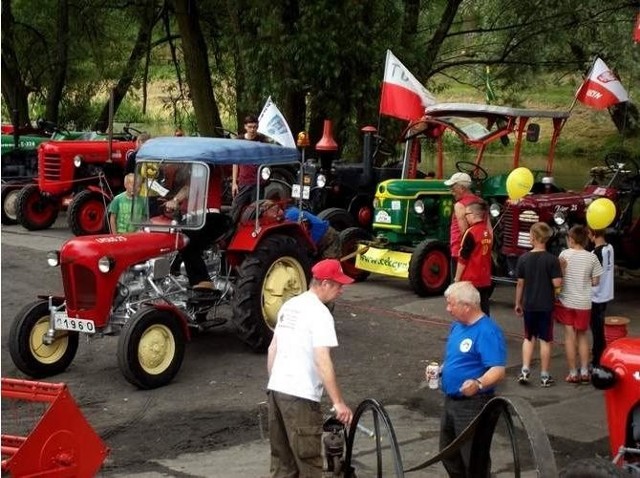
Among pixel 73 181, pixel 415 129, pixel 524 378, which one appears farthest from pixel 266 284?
pixel 73 181

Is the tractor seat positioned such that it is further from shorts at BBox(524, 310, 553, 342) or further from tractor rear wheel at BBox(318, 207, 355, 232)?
tractor rear wheel at BBox(318, 207, 355, 232)

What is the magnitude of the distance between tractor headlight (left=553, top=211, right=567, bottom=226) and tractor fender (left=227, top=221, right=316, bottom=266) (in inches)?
121

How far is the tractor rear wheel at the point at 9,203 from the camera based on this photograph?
1830 cm

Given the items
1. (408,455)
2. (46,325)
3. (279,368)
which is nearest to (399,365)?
(408,455)

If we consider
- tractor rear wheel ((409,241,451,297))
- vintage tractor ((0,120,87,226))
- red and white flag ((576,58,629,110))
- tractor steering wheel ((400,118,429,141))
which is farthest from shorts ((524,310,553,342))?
vintage tractor ((0,120,87,226))

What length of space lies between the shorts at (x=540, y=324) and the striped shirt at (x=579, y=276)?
9.0 inches

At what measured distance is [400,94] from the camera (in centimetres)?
1411

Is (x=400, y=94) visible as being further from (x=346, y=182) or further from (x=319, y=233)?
(x=319, y=233)

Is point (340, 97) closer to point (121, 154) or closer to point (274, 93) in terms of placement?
point (274, 93)

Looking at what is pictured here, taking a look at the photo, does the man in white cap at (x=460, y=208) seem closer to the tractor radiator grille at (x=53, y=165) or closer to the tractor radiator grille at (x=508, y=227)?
the tractor radiator grille at (x=508, y=227)

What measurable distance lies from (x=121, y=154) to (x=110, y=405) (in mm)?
10470

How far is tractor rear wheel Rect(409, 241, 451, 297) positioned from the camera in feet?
39.3

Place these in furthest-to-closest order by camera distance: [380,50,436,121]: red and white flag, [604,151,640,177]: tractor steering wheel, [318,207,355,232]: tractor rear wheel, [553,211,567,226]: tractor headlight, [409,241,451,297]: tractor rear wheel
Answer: [380,50,436,121]: red and white flag, [318,207,355,232]: tractor rear wheel, [604,151,640,177]: tractor steering wheel, [409,241,451,297]: tractor rear wheel, [553,211,567,226]: tractor headlight

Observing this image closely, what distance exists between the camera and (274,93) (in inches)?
671
